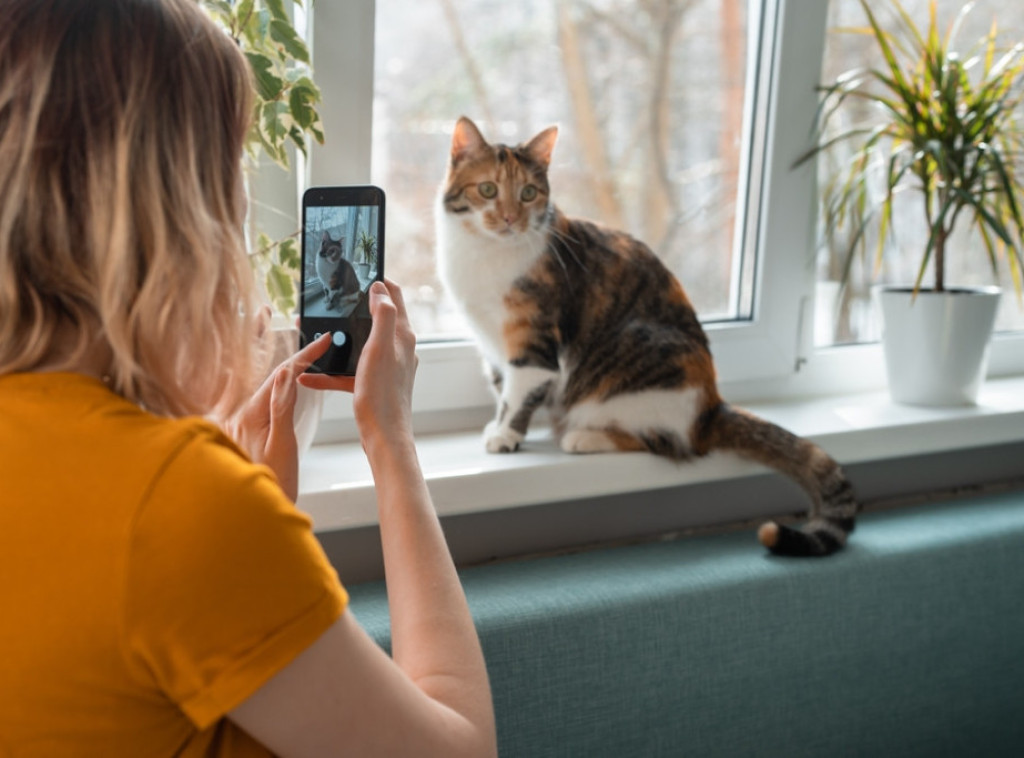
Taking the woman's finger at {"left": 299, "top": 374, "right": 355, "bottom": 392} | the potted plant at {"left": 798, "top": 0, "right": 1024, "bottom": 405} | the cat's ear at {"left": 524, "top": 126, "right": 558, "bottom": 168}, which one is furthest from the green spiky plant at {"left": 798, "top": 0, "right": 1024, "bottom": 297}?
the woman's finger at {"left": 299, "top": 374, "right": 355, "bottom": 392}

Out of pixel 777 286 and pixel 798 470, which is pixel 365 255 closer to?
pixel 798 470

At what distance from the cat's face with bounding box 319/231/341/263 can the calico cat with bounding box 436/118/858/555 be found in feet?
1.46

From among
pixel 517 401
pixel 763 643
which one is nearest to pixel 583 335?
pixel 517 401

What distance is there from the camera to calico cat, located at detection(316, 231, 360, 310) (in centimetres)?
92

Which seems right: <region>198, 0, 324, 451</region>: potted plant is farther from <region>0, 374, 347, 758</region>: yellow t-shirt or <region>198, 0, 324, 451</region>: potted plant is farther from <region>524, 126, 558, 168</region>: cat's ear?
<region>0, 374, 347, 758</region>: yellow t-shirt

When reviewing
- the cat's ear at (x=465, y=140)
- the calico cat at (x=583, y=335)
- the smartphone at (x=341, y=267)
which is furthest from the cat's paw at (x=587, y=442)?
the smartphone at (x=341, y=267)

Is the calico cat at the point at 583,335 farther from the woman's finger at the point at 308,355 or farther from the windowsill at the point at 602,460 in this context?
the woman's finger at the point at 308,355

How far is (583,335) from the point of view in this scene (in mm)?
1416

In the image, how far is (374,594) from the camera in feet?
3.91

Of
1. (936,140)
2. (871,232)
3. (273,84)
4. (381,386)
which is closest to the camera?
(381,386)

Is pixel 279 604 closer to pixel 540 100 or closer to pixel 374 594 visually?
pixel 374 594

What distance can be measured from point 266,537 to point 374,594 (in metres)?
0.67

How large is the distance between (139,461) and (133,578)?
0.20ft

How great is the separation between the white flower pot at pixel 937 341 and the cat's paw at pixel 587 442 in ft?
1.89
